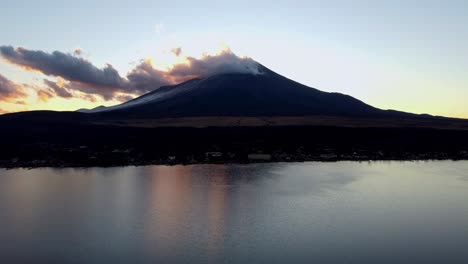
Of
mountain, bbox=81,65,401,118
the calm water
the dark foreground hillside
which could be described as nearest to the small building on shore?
the dark foreground hillside

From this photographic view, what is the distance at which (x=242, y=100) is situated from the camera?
137000 mm

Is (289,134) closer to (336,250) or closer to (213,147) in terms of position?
(213,147)

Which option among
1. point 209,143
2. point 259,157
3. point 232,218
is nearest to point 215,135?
point 209,143

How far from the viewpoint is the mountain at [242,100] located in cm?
12338

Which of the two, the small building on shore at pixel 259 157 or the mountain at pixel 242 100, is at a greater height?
the mountain at pixel 242 100

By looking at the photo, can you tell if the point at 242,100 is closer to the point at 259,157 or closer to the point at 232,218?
the point at 259,157

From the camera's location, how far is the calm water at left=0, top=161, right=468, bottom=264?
22297 mm

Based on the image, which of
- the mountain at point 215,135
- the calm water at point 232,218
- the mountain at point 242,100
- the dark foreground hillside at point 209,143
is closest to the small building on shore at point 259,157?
the dark foreground hillside at point 209,143

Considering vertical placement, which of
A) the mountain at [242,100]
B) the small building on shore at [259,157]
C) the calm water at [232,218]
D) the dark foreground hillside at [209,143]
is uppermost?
the mountain at [242,100]

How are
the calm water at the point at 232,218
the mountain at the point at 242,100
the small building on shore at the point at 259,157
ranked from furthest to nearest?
the mountain at the point at 242,100, the small building on shore at the point at 259,157, the calm water at the point at 232,218

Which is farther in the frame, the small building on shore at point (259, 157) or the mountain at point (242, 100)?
the mountain at point (242, 100)

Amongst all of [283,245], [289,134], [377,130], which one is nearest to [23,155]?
[289,134]

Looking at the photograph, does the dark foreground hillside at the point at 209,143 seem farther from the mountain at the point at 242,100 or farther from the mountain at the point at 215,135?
the mountain at the point at 242,100

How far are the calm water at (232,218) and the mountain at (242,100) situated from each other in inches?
2798
